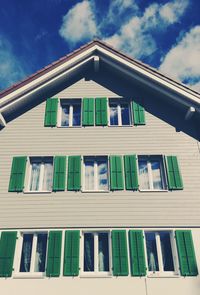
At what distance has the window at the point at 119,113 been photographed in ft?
42.2

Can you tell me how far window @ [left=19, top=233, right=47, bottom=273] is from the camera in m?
9.72

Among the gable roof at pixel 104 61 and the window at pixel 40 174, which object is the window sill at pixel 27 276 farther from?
the gable roof at pixel 104 61

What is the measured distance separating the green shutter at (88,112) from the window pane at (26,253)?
513cm

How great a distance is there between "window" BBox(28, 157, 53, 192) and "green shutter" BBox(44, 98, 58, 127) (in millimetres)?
1586

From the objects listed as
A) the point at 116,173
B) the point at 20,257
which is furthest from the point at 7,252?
the point at 116,173

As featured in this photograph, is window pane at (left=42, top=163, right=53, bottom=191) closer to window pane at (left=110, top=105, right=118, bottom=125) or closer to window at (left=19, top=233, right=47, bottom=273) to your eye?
window at (left=19, top=233, right=47, bottom=273)

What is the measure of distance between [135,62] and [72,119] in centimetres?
373

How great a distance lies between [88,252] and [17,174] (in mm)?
4002

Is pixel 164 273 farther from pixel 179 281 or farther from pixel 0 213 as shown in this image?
pixel 0 213

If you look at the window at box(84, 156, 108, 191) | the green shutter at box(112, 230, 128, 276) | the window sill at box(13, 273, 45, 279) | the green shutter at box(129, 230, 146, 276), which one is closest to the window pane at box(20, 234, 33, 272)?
the window sill at box(13, 273, 45, 279)

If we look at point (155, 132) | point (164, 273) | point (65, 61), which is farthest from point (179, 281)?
point (65, 61)

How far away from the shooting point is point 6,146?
469 inches

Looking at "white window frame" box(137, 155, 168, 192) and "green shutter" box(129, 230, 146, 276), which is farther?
"white window frame" box(137, 155, 168, 192)

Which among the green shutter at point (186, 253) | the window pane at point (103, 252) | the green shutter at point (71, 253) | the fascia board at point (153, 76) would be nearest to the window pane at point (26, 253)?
the green shutter at point (71, 253)
